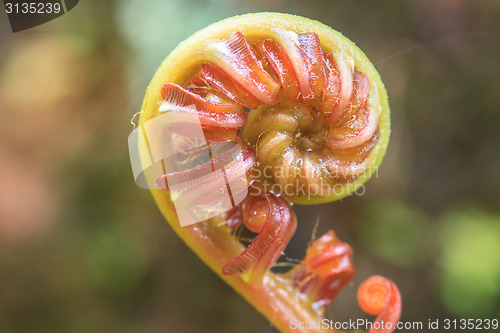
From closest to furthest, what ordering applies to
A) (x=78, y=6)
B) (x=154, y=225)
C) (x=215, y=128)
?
(x=215, y=128)
(x=78, y=6)
(x=154, y=225)

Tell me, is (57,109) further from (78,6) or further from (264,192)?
(264,192)

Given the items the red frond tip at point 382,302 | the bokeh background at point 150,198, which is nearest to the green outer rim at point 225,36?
the bokeh background at point 150,198

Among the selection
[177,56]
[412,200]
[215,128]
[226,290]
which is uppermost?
[177,56]

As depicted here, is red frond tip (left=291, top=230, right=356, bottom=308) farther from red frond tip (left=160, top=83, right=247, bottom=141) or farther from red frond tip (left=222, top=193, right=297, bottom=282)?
red frond tip (left=160, top=83, right=247, bottom=141)

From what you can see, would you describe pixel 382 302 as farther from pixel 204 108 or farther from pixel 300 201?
pixel 204 108

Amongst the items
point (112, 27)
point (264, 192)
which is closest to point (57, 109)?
point (112, 27)

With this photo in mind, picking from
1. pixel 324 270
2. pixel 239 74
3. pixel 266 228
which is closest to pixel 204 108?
pixel 239 74

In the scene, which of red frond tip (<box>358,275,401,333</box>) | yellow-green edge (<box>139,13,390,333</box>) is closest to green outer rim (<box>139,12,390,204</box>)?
yellow-green edge (<box>139,13,390,333</box>)
